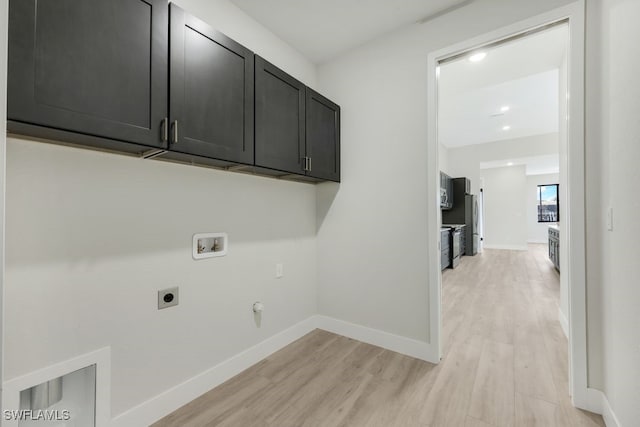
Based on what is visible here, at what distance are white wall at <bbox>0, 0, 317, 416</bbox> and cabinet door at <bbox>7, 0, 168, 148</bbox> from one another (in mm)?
304

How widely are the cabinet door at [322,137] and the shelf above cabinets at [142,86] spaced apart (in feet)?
0.98

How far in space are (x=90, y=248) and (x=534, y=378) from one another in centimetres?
286

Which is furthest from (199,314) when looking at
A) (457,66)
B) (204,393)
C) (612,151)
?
(457,66)

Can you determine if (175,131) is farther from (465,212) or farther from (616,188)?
(465,212)

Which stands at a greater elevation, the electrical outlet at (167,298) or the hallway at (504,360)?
the electrical outlet at (167,298)

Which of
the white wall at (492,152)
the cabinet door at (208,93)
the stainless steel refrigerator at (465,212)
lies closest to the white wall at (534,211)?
the white wall at (492,152)

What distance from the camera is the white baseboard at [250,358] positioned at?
148cm

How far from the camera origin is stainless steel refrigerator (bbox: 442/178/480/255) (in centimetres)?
694

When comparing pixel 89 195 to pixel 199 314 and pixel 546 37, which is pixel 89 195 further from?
pixel 546 37

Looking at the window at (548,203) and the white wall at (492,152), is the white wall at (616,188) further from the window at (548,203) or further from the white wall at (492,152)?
the window at (548,203)

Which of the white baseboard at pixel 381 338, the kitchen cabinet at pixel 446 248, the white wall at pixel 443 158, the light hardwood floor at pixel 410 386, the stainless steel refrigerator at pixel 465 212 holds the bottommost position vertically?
the light hardwood floor at pixel 410 386

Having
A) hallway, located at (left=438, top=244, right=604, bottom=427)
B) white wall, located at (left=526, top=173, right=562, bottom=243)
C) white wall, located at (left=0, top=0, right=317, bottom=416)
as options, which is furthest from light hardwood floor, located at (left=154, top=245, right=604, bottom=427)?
white wall, located at (left=526, top=173, right=562, bottom=243)

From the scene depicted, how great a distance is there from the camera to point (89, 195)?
Answer: 1.30 m

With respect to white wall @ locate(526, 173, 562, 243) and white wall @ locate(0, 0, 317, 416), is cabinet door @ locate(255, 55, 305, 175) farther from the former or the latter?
white wall @ locate(526, 173, 562, 243)
